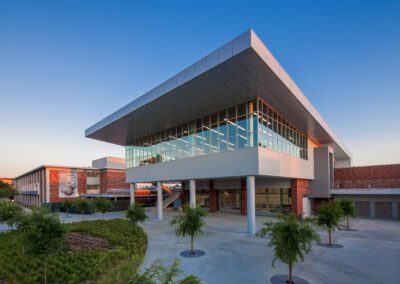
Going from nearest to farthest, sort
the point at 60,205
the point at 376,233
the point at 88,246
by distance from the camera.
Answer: the point at 88,246 < the point at 376,233 < the point at 60,205

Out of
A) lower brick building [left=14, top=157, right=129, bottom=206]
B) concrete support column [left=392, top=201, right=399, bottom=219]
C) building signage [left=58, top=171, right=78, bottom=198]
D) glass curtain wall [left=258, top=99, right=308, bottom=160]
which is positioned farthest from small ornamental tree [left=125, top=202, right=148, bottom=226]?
building signage [left=58, top=171, right=78, bottom=198]

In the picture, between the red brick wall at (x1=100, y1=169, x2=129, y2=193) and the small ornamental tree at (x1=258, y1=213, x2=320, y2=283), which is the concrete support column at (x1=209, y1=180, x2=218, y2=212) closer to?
the small ornamental tree at (x1=258, y1=213, x2=320, y2=283)

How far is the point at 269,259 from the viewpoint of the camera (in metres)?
10.3

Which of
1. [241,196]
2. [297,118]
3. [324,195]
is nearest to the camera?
[297,118]

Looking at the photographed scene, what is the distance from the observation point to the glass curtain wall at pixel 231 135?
1694 centimetres

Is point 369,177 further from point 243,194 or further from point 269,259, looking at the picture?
point 269,259

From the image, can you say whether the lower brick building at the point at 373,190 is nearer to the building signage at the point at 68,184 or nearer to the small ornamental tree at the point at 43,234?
the small ornamental tree at the point at 43,234

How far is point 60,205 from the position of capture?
3722cm

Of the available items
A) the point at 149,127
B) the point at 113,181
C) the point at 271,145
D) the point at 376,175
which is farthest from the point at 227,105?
the point at 113,181

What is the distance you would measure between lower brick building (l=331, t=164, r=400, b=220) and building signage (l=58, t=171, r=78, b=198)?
41.5 meters

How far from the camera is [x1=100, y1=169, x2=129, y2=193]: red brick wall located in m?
46.7

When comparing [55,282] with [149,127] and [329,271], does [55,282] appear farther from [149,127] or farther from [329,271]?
[149,127]

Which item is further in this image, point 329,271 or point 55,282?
point 329,271

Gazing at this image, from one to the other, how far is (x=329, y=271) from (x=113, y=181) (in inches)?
1759
